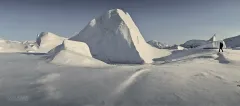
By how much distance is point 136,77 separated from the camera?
24.2 feet

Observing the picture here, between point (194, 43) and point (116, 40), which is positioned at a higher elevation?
point (116, 40)

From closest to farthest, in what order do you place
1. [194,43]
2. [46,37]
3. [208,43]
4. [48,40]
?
[208,43] < [48,40] < [46,37] < [194,43]

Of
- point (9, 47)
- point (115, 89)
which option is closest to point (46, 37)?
point (9, 47)

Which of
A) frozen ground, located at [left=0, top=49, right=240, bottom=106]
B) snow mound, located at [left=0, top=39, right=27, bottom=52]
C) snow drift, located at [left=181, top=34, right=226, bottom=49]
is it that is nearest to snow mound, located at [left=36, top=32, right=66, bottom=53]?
snow mound, located at [left=0, top=39, right=27, bottom=52]

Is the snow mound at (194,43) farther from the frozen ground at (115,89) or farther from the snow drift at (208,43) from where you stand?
the frozen ground at (115,89)

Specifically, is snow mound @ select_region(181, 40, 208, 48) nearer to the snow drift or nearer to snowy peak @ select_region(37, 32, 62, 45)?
the snow drift

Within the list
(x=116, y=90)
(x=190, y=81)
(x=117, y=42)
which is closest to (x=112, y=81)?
(x=116, y=90)

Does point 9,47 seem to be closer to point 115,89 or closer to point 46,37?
point 46,37

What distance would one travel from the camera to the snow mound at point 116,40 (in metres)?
24.4

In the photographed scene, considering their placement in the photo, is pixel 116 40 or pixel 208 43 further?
pixel 208 43

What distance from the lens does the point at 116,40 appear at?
83.0 ft

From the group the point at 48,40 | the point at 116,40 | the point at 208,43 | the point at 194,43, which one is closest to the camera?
the point at 116,40

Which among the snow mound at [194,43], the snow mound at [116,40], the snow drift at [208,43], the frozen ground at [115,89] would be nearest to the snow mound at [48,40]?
the snow mound at [116,40]

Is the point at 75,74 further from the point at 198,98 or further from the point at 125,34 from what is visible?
the point at 125,34
